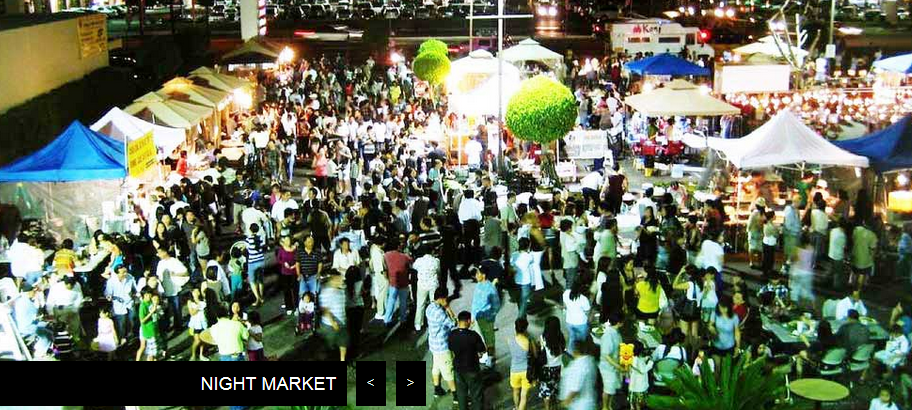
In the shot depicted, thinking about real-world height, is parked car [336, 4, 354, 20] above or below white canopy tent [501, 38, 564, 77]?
above

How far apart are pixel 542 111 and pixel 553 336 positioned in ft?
26.6

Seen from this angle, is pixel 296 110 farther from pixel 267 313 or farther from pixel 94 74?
pixel 267 313

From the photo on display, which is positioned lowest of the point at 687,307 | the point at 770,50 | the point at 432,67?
the point at 687,307

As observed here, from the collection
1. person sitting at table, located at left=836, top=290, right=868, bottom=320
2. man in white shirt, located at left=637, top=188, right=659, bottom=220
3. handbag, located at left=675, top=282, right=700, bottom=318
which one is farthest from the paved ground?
man in white shirt, located at left=637, top=188, right=659, bottom=220

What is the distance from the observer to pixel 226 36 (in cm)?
4122

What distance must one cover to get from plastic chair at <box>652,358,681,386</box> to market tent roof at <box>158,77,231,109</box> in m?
12.7

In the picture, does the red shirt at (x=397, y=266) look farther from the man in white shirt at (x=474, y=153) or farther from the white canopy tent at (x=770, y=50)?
the white canopy tent at (x=770, y=50)

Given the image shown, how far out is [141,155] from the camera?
13.9m

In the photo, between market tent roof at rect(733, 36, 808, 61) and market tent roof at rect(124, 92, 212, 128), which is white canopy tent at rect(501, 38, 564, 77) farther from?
market tent roof at rect(124, 92, 212, 128)

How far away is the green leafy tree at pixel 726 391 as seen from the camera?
762cm

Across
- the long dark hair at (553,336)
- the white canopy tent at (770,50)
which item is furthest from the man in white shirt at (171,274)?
the white canopy tent at (770,50)

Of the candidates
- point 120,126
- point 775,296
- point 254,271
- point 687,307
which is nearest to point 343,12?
point 120,126

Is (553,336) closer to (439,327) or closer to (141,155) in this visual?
(439,327)

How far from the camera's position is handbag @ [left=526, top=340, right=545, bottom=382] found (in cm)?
877
